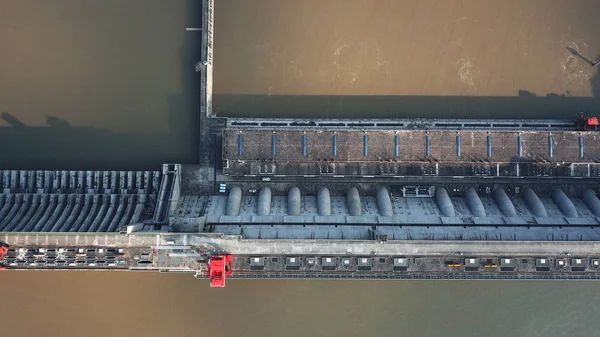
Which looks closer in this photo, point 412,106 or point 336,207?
point 336,207

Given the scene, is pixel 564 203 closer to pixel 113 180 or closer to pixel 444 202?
pixel 444 202

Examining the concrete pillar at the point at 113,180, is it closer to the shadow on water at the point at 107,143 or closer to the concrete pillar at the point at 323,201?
the shadow on water at the point at 107,143

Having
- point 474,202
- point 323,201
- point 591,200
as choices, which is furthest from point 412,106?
point 591,200

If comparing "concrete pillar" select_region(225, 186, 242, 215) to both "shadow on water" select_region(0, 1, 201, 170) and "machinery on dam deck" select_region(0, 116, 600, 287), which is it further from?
"shadow on water" select_region(0, 1, 201, 170)

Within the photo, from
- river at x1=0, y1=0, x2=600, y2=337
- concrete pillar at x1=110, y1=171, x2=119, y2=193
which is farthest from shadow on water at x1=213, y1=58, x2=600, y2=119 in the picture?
concrete pillar at x1=110, y1=171, x2=119, y2=193

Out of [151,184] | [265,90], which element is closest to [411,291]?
[265,90]

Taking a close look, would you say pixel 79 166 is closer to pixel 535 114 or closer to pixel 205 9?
pixel 205 9

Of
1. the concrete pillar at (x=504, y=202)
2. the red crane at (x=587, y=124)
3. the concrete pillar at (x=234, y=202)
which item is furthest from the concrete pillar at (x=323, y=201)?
the red crane at (x=587, y=124)
